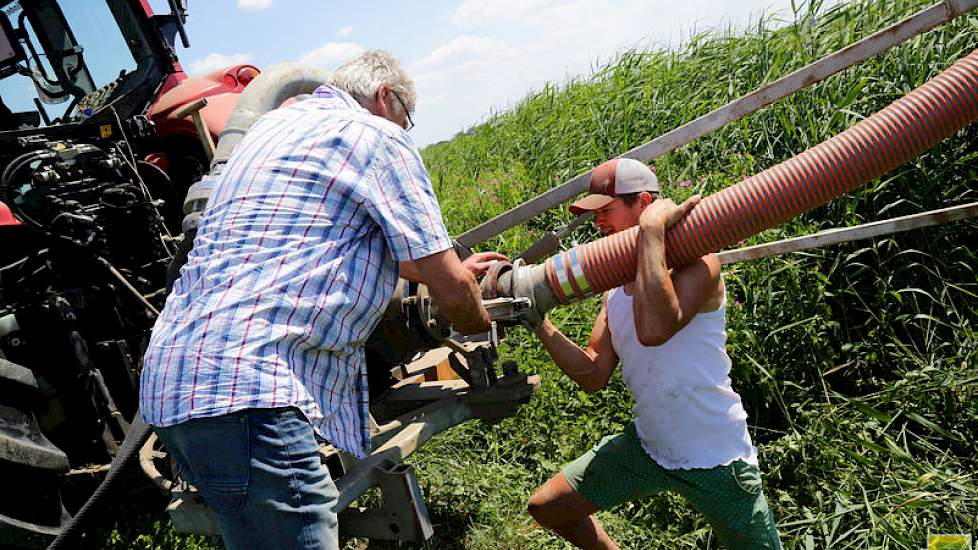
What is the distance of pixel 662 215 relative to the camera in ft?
7.08

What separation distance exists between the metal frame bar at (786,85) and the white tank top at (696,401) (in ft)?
2.48

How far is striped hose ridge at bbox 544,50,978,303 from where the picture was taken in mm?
2018

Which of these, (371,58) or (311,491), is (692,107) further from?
(311,491)

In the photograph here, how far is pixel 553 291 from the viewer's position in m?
2.39

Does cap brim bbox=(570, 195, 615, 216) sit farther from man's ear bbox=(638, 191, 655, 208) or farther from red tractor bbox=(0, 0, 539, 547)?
red tractor bbox=(0, 0, 539, 547)

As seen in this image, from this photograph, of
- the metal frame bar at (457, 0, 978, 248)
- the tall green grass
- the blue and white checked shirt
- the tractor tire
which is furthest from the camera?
the tall green grass

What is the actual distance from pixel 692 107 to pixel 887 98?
150cm

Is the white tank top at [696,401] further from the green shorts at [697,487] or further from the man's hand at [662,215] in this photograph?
the man's hand at [662,215]

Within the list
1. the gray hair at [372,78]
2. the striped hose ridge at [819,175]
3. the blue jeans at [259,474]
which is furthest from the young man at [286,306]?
the striped hose ridge at [819,175]

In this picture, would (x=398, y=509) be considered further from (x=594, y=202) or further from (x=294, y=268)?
(x=594, y=202)

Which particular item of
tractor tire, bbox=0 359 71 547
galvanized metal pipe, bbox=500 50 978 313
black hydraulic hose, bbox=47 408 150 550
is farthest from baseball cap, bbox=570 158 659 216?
tractor tire, bbox=0 359 71 547

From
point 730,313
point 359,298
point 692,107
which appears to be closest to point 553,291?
point 359,298

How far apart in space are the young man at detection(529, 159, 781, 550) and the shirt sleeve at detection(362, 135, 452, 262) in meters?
0.64

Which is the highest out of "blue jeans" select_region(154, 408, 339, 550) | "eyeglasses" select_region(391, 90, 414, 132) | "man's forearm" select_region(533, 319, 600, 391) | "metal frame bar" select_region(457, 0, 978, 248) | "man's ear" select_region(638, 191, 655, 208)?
"eyeglasses" select_region(391, 90, 414, 132)
